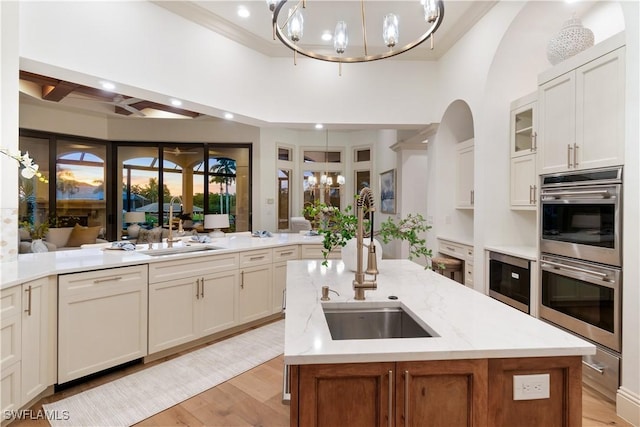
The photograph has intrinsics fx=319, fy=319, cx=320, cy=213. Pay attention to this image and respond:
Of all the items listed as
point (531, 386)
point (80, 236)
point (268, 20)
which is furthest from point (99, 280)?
point (80, 236)

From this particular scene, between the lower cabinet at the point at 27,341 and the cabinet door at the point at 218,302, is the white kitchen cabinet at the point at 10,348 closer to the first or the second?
the lower cabinet at the point at 27,341

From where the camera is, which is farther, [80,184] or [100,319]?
[80,184]

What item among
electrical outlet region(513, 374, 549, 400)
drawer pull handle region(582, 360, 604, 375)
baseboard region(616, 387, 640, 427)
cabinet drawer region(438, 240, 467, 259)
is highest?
cabinet drawer region(438, 240, 467, 259)

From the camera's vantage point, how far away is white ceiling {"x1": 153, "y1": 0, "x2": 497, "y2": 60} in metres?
3.23

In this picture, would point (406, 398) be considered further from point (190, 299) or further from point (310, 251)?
point (310, 251)

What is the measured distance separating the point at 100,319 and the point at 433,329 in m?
2.38

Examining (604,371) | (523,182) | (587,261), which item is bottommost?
(604,371)

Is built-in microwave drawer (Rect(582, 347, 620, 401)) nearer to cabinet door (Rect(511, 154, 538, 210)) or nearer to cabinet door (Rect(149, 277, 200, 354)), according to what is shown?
cabinet door (Rect(511, 154, 538, 210))

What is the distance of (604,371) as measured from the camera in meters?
2.12

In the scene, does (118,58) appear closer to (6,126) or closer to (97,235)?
(6,126)

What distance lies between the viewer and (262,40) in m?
3.84

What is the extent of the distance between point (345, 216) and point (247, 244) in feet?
6.89

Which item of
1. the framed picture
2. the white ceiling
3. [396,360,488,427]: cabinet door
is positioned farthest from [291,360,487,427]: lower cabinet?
the framed picture

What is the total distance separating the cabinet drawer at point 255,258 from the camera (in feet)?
11.0
